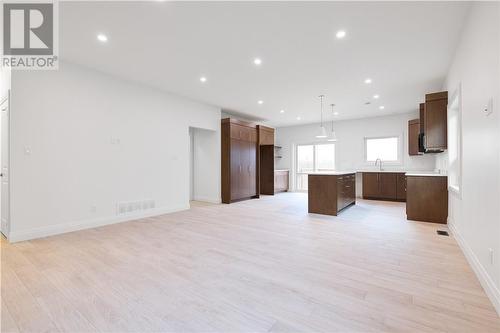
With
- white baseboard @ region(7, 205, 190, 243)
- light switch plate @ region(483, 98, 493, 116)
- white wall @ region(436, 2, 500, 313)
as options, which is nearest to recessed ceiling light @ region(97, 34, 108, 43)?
white baseboard @ region(7, 205, 190, 243)

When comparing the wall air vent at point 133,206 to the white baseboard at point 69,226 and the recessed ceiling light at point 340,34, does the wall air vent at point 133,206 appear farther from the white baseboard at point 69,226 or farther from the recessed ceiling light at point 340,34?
the recessed ceiling light at point 340,34

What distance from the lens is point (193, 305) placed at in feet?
6.05

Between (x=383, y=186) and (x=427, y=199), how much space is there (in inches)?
116

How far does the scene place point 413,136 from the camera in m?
6.88

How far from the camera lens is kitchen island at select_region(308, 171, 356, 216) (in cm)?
495

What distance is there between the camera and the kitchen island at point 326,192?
495 centimetres

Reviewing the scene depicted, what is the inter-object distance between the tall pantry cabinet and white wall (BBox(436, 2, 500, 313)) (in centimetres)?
496

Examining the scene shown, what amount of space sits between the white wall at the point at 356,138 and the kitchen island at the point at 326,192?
11.1 feet

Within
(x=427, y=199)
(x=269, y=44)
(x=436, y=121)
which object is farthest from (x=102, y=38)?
(x=427, y=199)

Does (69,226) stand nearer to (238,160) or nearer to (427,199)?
(238,160)

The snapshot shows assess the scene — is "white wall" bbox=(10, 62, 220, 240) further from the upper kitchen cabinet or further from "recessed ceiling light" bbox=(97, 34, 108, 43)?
the upper kitchen cabinet

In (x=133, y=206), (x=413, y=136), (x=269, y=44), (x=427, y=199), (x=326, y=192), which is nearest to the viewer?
(x=269, y=44)

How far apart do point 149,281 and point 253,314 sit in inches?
43.0

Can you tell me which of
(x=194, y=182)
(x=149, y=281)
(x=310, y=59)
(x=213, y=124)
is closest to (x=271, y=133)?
(x=213, y=124)
